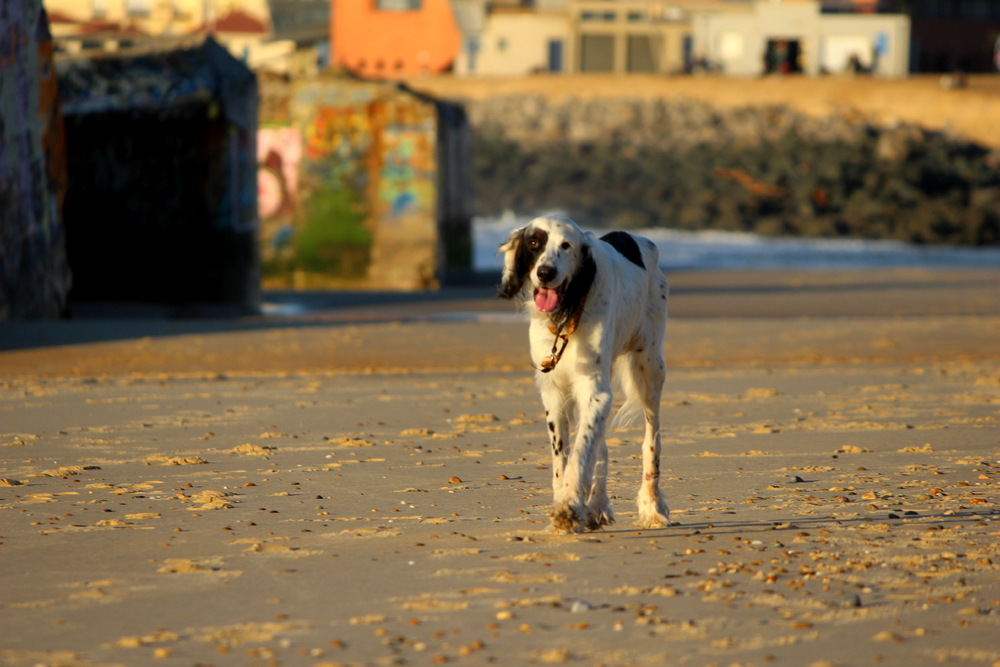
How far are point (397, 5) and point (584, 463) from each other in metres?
67.4

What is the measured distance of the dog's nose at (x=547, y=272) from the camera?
19.2 ft

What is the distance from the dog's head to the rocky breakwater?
1623 inches

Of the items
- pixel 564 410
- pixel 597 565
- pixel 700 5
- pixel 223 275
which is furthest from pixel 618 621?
pixel 700 5

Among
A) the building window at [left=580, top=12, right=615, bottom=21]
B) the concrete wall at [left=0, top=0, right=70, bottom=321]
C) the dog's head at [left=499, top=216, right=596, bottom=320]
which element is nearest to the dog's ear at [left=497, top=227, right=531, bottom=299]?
the dog's head at [left=499, top=216, right=596, bottom=320]

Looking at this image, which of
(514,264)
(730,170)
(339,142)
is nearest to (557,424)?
(514,264)

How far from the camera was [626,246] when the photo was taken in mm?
6586

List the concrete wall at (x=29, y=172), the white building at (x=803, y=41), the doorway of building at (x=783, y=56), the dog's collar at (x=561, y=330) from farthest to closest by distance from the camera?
the white building at (x=803, y=41)
the doorway of building at (x=783, y=56)
the concrete wall at (x=29, y=172)
the dog's collar at (x=561, y=330)

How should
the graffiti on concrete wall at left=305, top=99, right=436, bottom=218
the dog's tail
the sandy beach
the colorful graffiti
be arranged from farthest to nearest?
the colorful graffiti < the graffiti on concrete wall at left=305, top=99, right=436, bottom=218 < the dog's tail < the sandy beach

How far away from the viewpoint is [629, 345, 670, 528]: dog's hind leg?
617 centimetres

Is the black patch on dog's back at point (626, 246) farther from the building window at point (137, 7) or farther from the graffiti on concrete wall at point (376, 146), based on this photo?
the building window at point (137, 7)

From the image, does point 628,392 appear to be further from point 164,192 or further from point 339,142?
point 339,142

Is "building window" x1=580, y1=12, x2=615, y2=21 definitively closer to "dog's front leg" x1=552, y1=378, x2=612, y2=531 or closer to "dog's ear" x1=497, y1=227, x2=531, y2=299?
"dog's ear" x1=497, y1=227, x2=531, y2=299

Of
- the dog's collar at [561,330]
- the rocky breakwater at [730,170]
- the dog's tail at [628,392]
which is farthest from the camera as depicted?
the rocky breakwater at [730,170]

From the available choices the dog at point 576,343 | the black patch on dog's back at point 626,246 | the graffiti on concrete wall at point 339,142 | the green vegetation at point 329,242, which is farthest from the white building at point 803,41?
the dog at point 576,343
